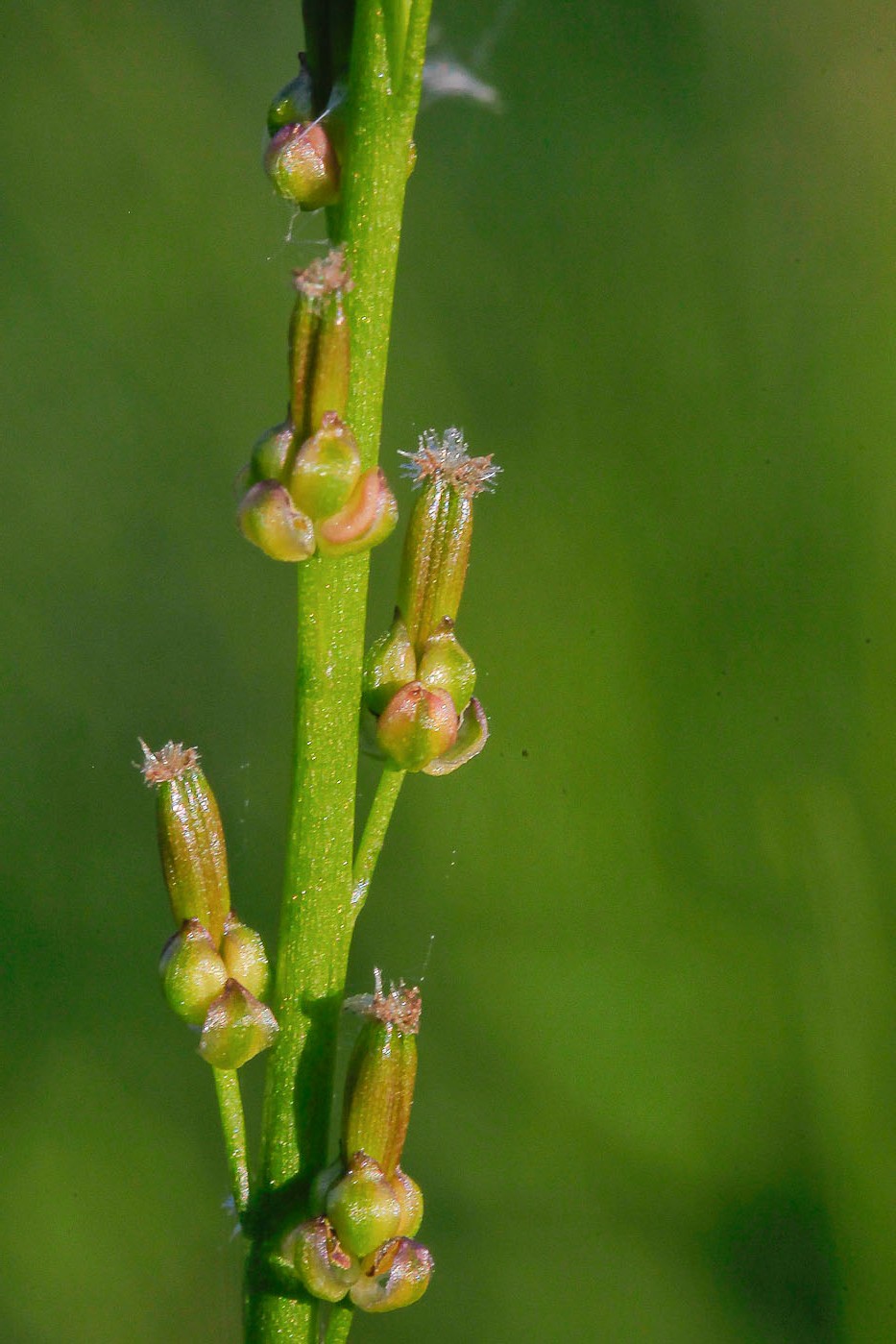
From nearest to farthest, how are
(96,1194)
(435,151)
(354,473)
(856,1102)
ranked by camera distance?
(354,473), (856,1102), (96,1194), (435,151)

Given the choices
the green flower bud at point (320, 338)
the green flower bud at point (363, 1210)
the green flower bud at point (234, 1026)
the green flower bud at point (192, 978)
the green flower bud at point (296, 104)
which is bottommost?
the green flower bud at point (363, 1210)

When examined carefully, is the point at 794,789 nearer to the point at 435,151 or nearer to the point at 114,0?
the point at 435,151

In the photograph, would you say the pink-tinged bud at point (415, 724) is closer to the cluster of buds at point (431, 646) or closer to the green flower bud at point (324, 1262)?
the cluster of buds at point (431, 646)

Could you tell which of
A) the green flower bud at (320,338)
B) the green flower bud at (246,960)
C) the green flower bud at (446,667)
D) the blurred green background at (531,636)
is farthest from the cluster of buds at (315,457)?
the blurred green background at (531,636)

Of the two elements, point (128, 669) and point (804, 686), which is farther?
point (128, 669)

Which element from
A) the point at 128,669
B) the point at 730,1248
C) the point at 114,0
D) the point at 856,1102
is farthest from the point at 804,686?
the point at 114,0

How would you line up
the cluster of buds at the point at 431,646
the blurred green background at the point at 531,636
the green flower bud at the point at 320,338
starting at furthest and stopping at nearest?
the blurred green background at the point at 531,636, the cluster of buds at the point at 431,646, the green flower bud at the point at 320,338

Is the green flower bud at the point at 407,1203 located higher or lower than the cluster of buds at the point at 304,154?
lower
